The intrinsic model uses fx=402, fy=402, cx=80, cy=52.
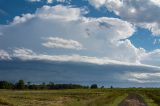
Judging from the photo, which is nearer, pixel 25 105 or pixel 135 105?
pixel 25 105

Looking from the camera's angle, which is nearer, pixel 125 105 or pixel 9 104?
pixel 9 104

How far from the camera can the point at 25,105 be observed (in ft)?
150

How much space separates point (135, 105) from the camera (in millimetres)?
52906

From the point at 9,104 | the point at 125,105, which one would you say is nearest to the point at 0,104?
the point at 9,104

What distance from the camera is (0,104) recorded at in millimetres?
45156

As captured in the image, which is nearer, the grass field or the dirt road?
the grass field

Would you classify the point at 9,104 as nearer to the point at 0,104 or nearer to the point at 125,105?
the point at 0,104

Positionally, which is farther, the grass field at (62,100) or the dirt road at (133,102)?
the dirt road at (133,102)

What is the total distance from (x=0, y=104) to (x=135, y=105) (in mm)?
18007

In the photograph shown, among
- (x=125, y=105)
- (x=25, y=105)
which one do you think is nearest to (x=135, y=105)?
(x=125, y=105)

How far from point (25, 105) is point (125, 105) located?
13945 mm

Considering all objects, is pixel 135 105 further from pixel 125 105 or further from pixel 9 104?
pixel 9 104

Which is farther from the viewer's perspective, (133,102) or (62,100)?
(62,100)

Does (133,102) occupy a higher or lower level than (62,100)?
lower
